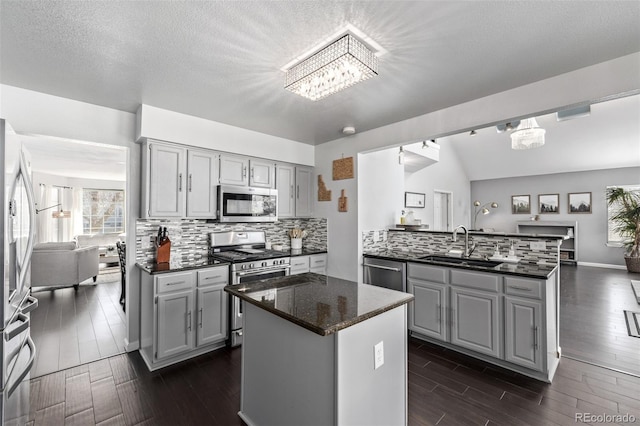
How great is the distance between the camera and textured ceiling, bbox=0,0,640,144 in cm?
158

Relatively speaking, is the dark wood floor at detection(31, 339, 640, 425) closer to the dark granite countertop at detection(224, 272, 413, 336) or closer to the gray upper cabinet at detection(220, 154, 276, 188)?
the dark granite countertop at detection(224, 272, 413, 336)

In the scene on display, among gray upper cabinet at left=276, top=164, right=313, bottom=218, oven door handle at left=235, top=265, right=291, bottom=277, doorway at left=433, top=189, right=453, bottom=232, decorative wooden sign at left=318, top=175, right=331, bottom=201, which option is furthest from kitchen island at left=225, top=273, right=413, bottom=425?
doorway at left=433, top=189, right=453, bottom=232

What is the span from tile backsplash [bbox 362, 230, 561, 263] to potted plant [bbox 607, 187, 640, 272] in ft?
20.8

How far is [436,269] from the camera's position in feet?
10.2

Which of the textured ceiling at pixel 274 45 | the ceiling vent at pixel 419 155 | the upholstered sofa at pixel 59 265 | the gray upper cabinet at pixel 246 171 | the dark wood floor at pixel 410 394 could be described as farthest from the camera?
the ceiling vent at pixel 419 155

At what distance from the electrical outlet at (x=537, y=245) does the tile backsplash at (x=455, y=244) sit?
21 millimetres

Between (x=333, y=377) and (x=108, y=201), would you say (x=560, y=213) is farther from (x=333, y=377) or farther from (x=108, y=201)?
(x=108, y=201)

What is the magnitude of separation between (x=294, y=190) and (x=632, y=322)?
183 inches

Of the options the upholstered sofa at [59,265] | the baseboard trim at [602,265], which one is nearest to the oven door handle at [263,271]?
the upholstered sofa at [59,265]

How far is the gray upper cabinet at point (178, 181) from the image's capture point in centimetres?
295

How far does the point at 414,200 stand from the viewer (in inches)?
263

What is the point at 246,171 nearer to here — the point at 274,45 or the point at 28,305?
the point at 274,45

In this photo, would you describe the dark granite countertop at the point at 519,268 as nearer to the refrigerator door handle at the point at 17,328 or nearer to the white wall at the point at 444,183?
the refrigerator door handle at the point at 17,328

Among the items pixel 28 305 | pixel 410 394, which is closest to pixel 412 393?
pixel 410 394
